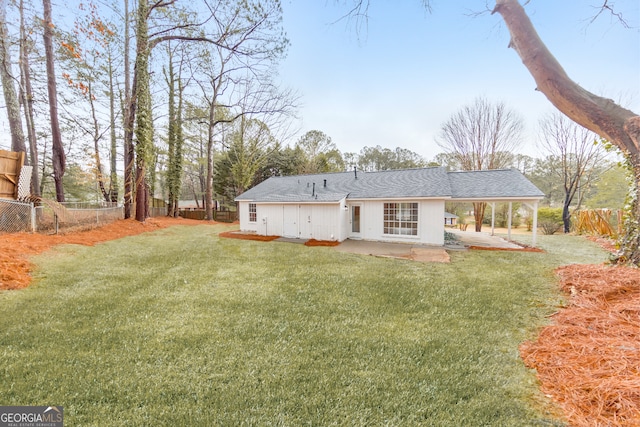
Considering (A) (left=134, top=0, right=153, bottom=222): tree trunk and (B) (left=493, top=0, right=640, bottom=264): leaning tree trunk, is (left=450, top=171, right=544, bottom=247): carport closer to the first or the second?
(B) (left=493, top=0, right=640, bottom=264): leaning tree trunk

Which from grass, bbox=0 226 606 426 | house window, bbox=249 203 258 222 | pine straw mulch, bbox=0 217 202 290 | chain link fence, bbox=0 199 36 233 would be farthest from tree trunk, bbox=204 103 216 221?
grass, bbox=0 226 606 426

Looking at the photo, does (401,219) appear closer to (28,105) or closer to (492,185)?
(492,185)

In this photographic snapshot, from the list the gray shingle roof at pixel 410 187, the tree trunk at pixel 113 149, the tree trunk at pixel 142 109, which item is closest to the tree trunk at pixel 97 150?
the tree trunk at pixel 113 149

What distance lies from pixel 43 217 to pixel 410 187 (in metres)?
14.3

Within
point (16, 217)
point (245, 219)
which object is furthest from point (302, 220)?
point (16, 217)

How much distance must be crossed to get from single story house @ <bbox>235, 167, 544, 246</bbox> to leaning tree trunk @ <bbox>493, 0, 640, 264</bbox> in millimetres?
5300

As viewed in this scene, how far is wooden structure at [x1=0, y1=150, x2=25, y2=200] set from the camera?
8.76 m

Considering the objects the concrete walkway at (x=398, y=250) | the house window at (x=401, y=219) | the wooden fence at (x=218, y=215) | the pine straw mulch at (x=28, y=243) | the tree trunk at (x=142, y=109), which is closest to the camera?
the pine straw mulch at (x=28, y=243)

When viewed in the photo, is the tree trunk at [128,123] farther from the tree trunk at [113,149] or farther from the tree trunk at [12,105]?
the tree trunk at [12,105]

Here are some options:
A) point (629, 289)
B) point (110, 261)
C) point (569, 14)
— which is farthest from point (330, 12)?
point (110, 261)

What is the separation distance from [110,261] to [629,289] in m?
11.0

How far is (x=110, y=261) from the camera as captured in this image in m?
6.70

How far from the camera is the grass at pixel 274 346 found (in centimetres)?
207

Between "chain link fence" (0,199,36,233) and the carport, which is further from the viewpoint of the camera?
the carport
